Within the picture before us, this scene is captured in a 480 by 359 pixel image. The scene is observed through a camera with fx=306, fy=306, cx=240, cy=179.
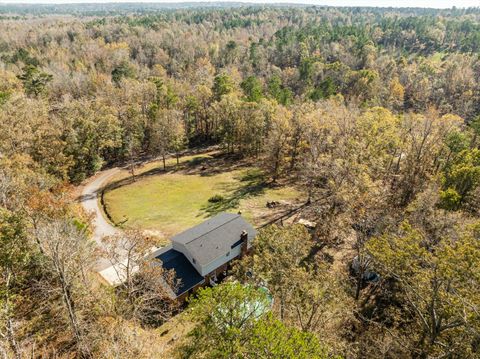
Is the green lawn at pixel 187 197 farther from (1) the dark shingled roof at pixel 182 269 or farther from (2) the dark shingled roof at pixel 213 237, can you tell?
(1) the dark shingled roof at pixel 182 269

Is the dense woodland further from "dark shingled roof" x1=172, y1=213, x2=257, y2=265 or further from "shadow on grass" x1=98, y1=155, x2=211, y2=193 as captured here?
"dark shingled roof" x1=172, y1=213, x2=257, y2=265

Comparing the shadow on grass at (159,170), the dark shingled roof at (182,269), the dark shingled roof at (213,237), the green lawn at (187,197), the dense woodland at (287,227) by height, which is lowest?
the shadow on grass at (159,170)

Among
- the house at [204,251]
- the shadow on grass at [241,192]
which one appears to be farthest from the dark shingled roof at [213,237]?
the shadow on grass at [241,192]

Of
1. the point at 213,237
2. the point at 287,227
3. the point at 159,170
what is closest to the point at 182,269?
the point at 213,237

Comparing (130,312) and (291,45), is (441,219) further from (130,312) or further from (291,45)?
(291,45)

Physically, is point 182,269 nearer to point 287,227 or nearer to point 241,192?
point 287,227

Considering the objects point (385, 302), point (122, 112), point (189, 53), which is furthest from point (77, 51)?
point (385, 302)

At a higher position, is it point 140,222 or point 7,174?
point 7,174
